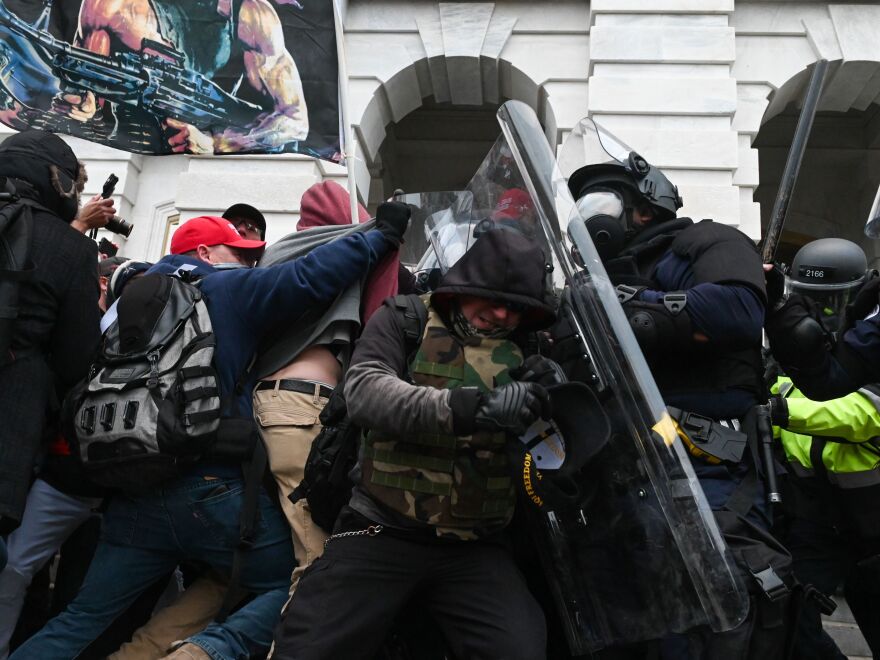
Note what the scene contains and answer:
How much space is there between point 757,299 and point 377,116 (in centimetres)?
649

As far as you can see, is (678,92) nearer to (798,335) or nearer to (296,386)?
(798,335)

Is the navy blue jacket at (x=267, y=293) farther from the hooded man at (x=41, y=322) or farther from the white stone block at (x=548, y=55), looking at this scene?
the white stone block at (x=548, y=55)

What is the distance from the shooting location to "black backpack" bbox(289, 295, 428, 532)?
2539 millimetres

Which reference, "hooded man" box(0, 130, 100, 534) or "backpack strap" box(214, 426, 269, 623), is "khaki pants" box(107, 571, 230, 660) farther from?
"hooded man" box(0, 130, 100, 534)

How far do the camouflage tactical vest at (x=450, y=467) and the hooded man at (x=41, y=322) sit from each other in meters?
1.12

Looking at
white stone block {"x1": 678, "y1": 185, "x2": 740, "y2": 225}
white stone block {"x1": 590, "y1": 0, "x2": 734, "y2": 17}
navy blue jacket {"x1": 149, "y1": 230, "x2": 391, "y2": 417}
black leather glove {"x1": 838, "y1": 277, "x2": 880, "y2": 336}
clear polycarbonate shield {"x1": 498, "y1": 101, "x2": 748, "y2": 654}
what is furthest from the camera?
white stone block {"x1": 590, "y1": 0, "x2": 734, "y2": 17}

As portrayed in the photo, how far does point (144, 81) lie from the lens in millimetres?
4328

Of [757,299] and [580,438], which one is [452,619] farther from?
[757,299]

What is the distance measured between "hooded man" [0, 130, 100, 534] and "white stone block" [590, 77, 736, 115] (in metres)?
5.54

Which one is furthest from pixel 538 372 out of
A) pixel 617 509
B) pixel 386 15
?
pixel 386 15

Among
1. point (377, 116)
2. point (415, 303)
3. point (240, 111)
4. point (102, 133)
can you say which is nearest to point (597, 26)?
point (377, 116)

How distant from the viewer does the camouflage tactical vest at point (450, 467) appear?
2350mm

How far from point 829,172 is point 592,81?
15.8 feet

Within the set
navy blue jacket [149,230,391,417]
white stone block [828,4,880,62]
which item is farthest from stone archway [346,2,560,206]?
Answer: navy blue jacket [149,230,391,417]
